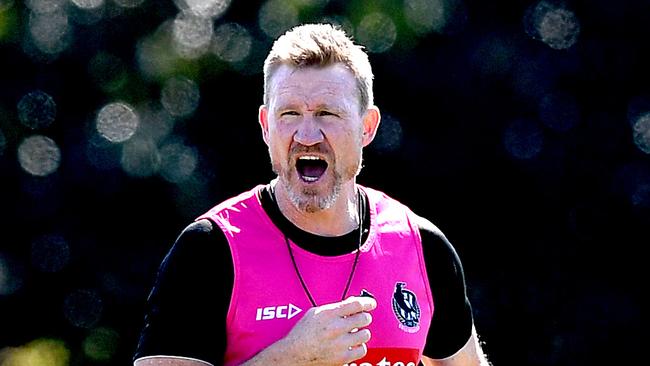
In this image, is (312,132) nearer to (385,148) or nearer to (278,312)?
(278,312)

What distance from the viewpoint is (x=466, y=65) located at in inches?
287

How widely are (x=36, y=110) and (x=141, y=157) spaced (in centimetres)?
68

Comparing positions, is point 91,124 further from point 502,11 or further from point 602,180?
point 602,180

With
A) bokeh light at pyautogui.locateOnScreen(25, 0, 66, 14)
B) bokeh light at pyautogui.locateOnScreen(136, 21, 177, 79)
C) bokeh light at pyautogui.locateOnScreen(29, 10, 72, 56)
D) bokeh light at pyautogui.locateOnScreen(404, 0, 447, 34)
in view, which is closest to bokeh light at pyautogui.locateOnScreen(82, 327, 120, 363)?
bokeh light at pyautogui.locateOnScreen(136, 21, 177, 79)

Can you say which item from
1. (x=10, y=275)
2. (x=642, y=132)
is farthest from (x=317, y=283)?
(x=642, y=132)

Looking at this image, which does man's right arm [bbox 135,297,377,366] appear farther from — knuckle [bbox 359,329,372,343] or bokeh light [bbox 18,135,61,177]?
bokeh light [bbox 18,135,61,177]

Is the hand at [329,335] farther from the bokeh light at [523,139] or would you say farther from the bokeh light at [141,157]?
the bokeh light at [523,139]

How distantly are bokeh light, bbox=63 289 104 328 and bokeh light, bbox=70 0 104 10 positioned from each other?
1.68 m

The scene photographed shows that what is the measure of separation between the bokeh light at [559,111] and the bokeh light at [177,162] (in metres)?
2.11

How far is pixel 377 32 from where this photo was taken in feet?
23.2

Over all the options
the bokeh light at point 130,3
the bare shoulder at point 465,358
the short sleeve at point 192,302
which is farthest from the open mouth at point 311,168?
the bokeh light at point 130,3

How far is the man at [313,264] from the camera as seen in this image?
3.02m

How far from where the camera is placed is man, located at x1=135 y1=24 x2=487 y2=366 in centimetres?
302

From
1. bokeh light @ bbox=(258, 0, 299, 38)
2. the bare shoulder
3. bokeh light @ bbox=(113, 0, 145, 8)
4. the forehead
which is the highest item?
bokeh light @ bbox=(113, 0, 145, 8)
